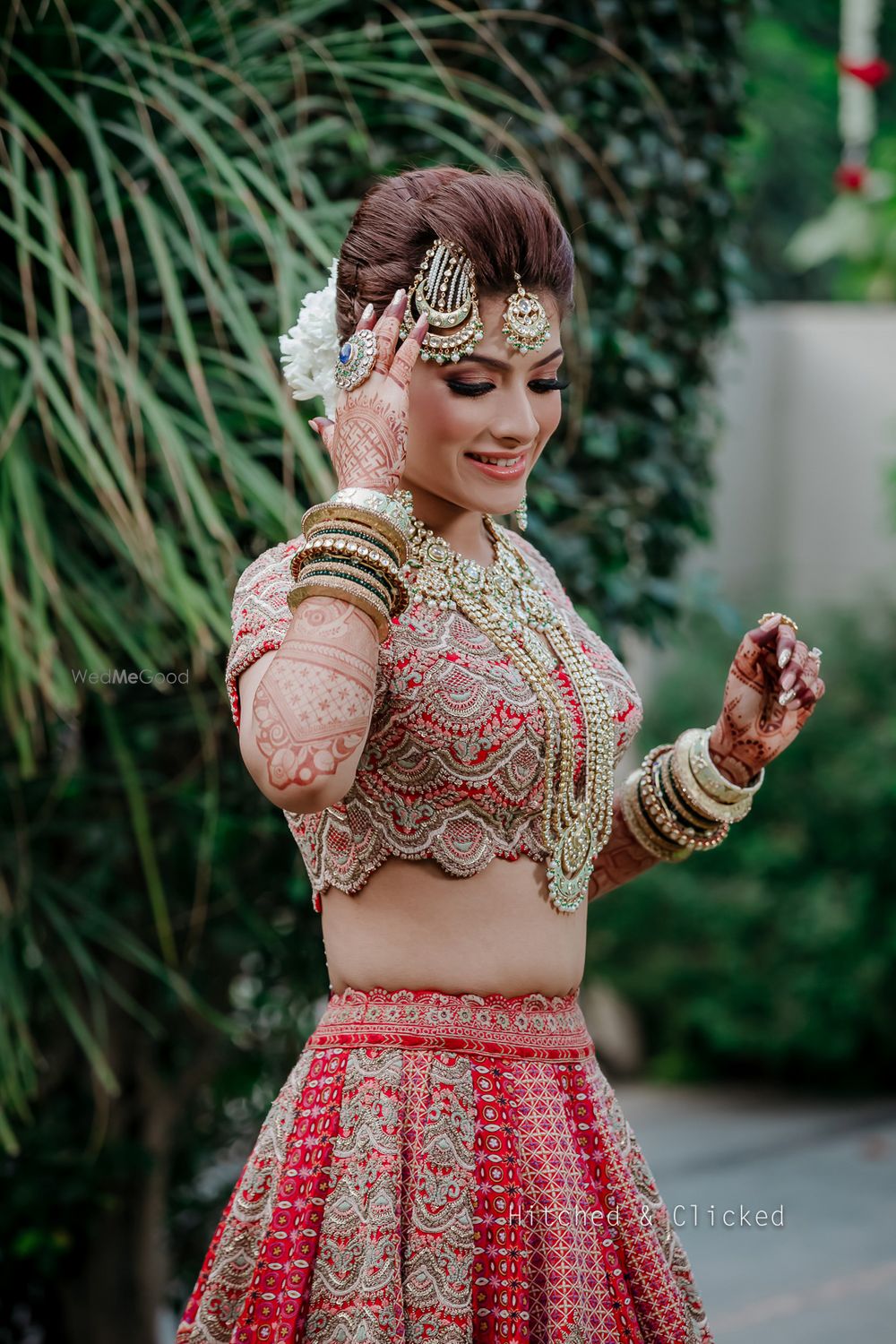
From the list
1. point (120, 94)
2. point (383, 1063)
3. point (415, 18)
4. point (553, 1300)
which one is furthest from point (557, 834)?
point (415, 18)

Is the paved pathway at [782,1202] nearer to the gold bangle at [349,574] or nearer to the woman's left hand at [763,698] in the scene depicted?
the woman's left hand at [763,698]

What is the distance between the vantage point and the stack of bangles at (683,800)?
1938 millimetres

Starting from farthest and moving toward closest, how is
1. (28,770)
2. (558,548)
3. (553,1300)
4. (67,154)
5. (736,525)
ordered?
(736,525) < (558,548) < (67,154) < (28,770) < (553,1300)

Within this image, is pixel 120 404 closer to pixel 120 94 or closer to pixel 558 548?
pixel 120 94

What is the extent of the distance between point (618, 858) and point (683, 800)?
127 mm

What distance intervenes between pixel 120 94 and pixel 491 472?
4.22 ft

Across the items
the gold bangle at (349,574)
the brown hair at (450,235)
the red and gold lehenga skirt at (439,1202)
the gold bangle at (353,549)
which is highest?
the brown hair at (450,235)

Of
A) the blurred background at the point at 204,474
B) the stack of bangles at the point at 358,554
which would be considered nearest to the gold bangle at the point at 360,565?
the stack of bangles at the point at 358,554

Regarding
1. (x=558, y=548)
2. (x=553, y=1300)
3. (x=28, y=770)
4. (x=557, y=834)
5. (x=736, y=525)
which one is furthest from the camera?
(x=736, y=525)

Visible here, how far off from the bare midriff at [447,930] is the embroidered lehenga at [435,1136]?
0.02m

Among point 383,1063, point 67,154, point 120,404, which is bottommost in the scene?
point 383,1063

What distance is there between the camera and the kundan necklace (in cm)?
175

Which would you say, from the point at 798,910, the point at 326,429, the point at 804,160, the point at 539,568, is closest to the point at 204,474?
the point at 539,568

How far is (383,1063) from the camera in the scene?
170 centimetres
